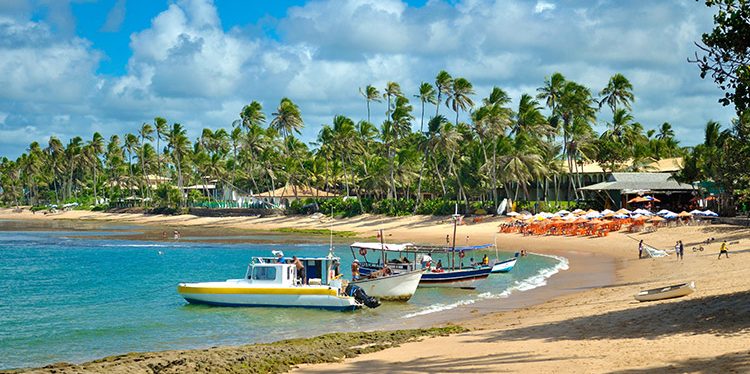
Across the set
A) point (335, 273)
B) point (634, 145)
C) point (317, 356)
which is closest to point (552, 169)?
point (634, 145)

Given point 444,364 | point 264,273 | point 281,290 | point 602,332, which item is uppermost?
point 264,273

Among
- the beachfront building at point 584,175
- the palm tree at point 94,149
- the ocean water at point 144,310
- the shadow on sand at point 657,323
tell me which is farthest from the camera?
the palm tree at point 94,149

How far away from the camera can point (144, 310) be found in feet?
104

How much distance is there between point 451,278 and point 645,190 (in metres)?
41.4

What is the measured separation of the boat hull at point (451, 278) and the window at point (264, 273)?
9.26 m

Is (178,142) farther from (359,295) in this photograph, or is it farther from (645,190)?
(359,295)

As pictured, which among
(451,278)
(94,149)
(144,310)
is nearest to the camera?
(144,310)

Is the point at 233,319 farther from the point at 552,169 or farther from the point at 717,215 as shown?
the point at 552,169

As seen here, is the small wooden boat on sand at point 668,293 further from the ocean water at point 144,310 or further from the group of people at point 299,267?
the group of people at point 299,267

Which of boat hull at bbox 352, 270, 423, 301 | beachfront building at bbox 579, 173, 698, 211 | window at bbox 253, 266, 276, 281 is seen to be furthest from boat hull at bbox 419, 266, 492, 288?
beachfront building at bbox 579, 173, 698, 211

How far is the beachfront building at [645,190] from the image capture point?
73.1 meters

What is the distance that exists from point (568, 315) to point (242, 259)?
35994 mm

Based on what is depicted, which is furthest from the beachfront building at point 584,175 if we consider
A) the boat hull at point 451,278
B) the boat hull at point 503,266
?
the boat hull at point 451,278

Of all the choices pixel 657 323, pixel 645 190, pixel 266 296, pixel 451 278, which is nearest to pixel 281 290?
pixel 266 296
